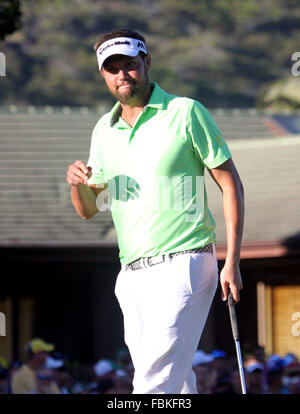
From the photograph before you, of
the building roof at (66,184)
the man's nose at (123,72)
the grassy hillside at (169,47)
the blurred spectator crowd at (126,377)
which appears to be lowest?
the blurred spectator crowd at (126,377)

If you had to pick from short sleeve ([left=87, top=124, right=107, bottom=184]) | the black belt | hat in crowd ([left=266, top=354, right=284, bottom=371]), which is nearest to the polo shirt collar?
short sleeve ([left=87, top=124, right=107, bottom=184])

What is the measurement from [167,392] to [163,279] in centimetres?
46

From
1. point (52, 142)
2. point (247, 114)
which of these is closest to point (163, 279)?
point (52, 142)

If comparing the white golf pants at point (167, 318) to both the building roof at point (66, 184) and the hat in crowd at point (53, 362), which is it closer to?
the hat in crowd at point (53, 362)

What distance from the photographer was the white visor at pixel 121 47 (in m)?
4.59

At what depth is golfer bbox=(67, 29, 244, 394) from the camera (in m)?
4.46

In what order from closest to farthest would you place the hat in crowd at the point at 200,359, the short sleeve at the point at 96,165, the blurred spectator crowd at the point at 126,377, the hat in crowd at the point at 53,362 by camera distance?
the short sleeve at the point at 96,165 < the blurred spectator crowd at the point at 126,377 < the hat in crowd at the point at 53,362 < the hat in crowd at the point at 200,359

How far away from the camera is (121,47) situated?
459 cm

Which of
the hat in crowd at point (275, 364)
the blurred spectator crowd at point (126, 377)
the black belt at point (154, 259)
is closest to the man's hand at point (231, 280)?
the black belt at point (154, 259)

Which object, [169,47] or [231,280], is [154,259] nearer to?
[231,280]

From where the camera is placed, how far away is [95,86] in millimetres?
60312

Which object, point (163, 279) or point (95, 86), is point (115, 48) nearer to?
point (163, 279)

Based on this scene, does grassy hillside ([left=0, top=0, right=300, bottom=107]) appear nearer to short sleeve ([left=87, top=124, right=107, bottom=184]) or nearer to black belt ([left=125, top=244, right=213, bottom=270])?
short sleeve ([left=87, top=124, right=107, bottom=184])

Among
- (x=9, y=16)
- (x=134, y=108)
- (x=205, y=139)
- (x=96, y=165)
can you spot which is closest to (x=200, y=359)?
(x=9, y=16)
